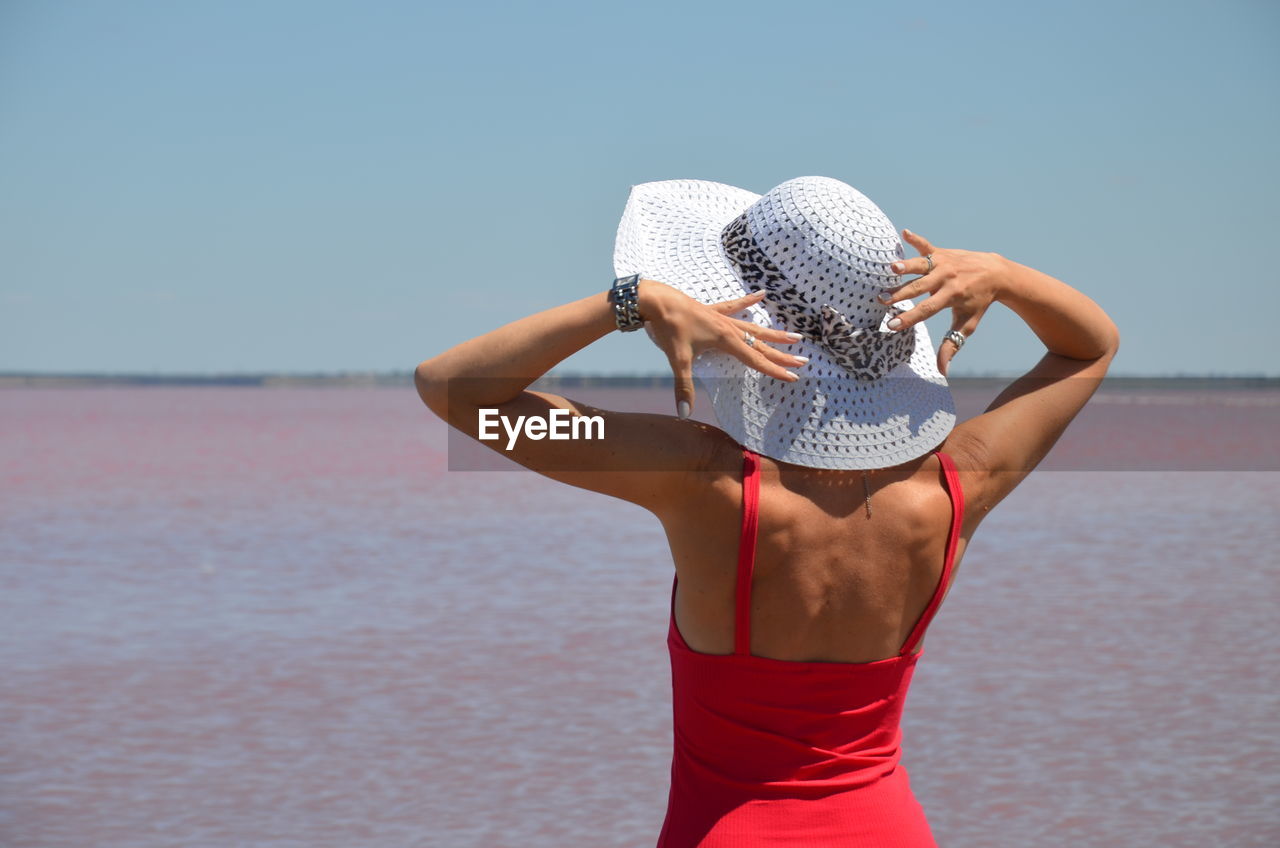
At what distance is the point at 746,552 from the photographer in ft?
5.74

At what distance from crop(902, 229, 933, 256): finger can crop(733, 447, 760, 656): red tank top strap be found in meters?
0.35

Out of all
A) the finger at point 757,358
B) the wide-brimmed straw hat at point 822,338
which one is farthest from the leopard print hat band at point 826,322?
the finger at point 757,358

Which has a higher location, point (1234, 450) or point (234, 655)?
point (234, 655)

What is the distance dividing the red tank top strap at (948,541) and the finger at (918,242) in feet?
0.91

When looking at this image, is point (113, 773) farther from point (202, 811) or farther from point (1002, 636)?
point (1002, 636)

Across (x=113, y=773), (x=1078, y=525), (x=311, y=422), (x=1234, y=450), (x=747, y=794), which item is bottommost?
(x=311, y=422)

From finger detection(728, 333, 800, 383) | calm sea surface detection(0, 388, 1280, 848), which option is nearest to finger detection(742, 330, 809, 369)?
finger detection(728, 333, 800, 383)

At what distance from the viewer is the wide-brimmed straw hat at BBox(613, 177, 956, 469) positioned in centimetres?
179

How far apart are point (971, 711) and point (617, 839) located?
6.55ft

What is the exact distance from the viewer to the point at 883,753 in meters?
1.91

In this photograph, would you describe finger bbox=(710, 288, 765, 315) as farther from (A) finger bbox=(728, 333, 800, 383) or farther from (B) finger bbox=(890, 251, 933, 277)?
(B) finger bbox=(890, 251, 933, 277)

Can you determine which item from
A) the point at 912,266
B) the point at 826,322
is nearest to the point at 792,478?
the point at 826,322

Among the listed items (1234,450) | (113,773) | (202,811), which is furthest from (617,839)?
(1234,450)

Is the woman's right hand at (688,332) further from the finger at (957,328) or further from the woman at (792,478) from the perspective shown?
the finger at (957,328)
